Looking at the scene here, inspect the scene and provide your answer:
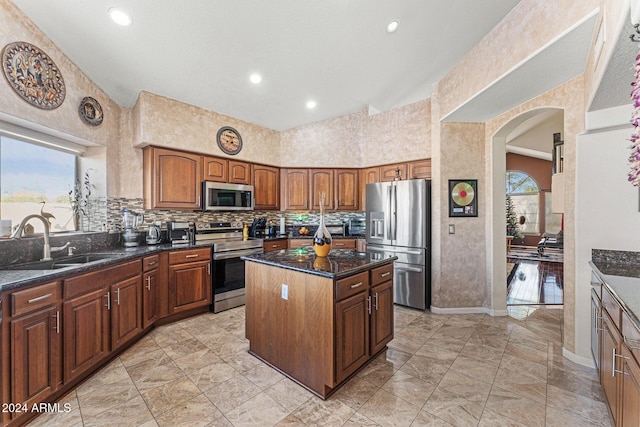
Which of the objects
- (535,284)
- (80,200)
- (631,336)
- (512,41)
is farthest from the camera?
(535,284)

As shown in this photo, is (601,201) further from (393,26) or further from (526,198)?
(526,198)

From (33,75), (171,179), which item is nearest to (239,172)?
(171,179)

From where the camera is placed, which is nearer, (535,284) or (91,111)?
(91,111)

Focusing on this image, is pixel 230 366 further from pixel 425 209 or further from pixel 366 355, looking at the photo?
pixel 425 209

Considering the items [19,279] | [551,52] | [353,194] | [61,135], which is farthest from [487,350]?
[61,135]

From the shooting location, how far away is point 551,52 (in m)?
2.06

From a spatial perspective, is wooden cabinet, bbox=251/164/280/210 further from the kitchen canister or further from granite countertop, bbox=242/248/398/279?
the kitchen canister

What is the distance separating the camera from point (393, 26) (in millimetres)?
2754

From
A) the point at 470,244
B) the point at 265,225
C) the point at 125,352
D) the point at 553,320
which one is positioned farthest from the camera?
the point at 265,225

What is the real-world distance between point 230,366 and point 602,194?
3.40m

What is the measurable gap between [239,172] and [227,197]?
48 cm

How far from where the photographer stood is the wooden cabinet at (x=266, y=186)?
4.57 metres

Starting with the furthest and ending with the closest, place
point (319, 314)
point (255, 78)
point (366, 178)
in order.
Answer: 1. point (366, 178)
2. point (255, 78)
3. point (319, 314)

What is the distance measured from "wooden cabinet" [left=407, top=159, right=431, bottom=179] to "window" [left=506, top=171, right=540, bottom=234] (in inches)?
308
